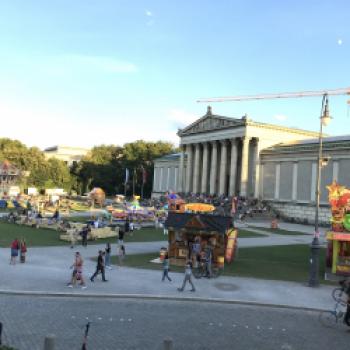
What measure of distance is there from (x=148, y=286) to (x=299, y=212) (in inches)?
2039

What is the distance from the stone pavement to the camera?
17.4 metres

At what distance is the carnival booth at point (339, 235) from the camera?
23209 millimetres

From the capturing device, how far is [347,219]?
2339 centimetres

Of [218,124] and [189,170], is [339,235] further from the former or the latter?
[189,170]

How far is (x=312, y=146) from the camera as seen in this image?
6644 centimetres

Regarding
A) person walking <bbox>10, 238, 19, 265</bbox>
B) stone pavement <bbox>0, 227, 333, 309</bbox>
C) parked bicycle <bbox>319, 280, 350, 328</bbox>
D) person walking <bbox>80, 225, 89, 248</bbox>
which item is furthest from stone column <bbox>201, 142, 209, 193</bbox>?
parked bicycle <bbox>319, 280, 350, 328</bbox>

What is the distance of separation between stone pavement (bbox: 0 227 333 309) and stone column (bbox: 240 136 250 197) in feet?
174

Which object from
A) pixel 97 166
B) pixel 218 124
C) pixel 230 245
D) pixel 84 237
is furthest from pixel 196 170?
pixel 230 245

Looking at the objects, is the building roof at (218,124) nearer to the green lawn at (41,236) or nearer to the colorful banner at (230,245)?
the green lawn at (41,236)

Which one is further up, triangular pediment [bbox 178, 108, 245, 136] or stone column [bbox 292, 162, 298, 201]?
triangular pediment [bbox 178, 108, 245, 136]

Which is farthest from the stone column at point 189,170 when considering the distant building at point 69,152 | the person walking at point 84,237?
the distant building at point 69,152

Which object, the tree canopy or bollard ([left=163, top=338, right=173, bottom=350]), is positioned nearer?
bollard ([left=163, top=338, right=173, bottom=350])

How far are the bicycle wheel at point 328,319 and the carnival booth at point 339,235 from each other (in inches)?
300

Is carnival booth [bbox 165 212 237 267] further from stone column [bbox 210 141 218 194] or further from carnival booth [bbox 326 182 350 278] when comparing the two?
stone column [bbox 210 141 218 194]
